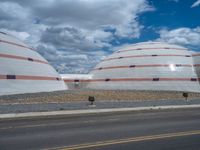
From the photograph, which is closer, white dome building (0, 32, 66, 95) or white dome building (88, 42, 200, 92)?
white dome building (0, 32, 66, 95)

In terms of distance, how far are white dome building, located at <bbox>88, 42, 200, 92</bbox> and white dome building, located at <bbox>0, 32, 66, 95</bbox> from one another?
546 inches

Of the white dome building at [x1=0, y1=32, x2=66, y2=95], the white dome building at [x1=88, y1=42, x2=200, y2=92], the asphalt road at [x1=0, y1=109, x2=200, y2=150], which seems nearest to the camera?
the asphalt road at [x1=0, y1=109, x2=200, y2=150]

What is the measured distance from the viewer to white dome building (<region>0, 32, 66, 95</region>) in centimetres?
3103

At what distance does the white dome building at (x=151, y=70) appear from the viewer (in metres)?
46.9

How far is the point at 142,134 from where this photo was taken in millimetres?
11047

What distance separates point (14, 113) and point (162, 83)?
104 ft

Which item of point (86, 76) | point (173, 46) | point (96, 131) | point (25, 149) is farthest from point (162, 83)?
point (25, 149)

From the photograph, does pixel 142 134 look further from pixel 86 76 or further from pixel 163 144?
pixel 86 76

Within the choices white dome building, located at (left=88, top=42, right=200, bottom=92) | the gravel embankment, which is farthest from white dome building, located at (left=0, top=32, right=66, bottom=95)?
white dome building, located at (left=88, top=42, right=200, bottom=92)

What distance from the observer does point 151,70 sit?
48.0 metres

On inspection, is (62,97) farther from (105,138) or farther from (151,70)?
(105,138)

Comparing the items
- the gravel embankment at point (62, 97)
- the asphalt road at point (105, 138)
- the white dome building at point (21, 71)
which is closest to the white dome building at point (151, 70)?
the gravel embankment at point (62, 97)

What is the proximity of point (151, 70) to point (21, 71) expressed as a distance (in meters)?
23.1

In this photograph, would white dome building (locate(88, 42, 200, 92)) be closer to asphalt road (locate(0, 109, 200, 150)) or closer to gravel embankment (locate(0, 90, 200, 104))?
gravel embankment (locate(0, 90, 200, 104))
